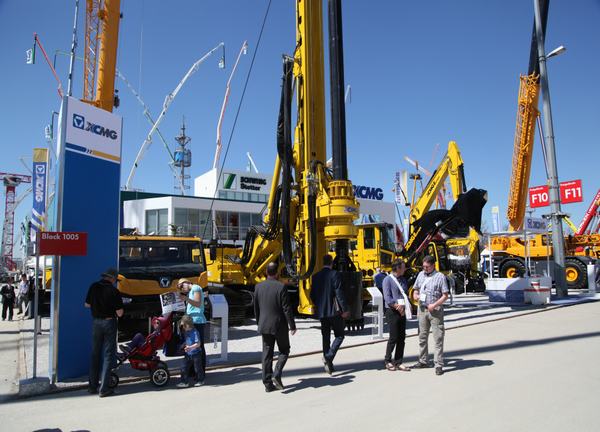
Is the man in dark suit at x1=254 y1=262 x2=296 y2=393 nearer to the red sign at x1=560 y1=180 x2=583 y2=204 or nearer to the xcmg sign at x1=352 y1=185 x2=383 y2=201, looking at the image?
the red sign at x1=560 y1=180 x2=583 y2=204

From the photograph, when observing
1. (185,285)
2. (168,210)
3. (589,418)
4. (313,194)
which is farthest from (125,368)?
(168,210)

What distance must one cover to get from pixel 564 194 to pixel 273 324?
30050 mm

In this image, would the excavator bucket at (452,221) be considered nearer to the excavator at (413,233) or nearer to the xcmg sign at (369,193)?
the excavator at (413,233)

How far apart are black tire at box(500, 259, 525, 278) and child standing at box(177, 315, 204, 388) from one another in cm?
2132

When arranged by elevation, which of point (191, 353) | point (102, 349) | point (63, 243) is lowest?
point (191, 353)

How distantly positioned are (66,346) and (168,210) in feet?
90.8

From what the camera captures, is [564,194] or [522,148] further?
[564,194]

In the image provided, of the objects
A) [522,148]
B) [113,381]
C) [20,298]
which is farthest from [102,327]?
[522,148]

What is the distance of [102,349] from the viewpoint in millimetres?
6535

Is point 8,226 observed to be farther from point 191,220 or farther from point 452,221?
point 452,221

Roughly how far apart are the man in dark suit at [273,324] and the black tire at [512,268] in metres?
21.0

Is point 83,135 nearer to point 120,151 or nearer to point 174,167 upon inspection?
point 120,151

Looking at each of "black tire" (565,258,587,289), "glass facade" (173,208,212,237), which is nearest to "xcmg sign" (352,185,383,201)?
"glass facade" (173,208,212,237)

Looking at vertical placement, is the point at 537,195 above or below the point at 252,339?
above
